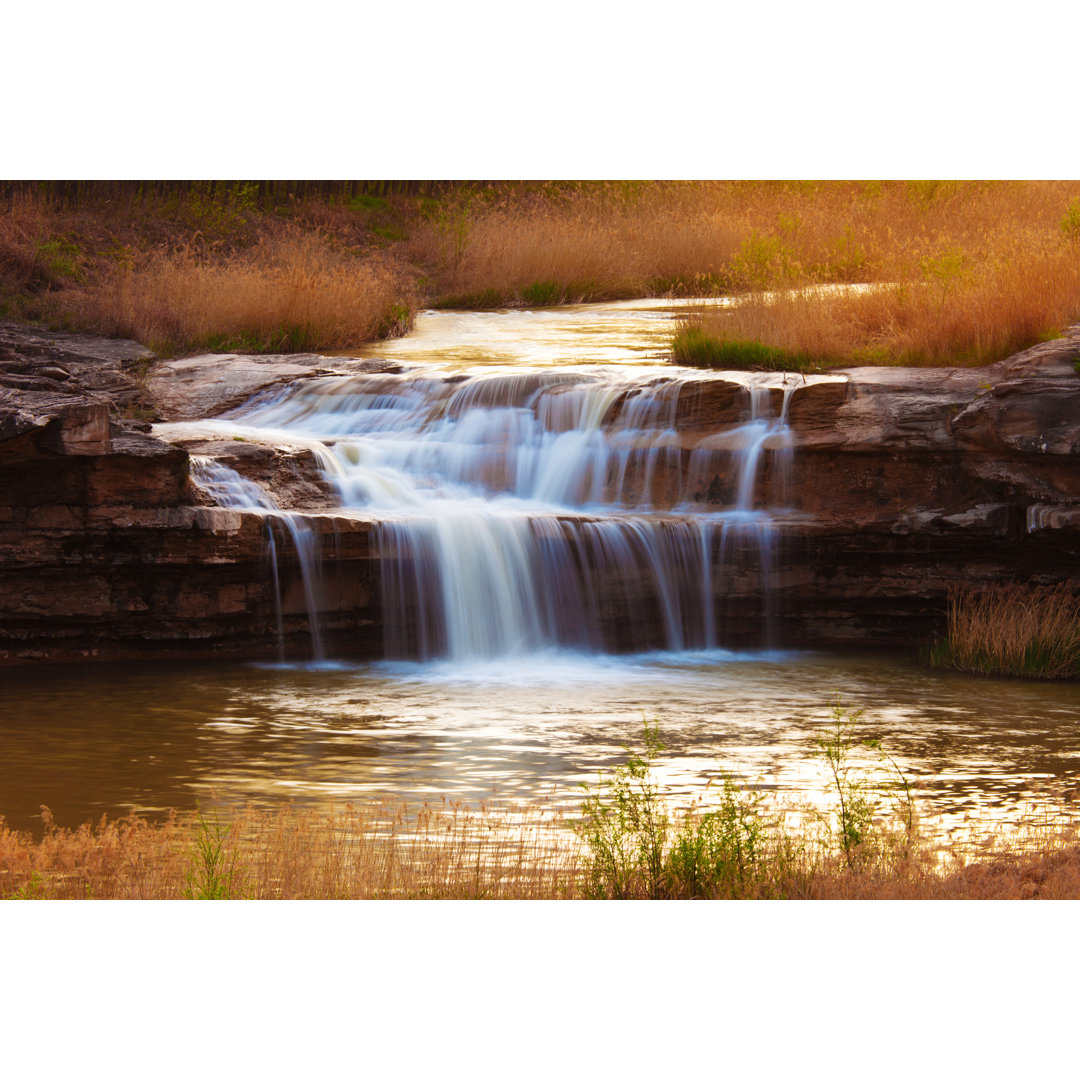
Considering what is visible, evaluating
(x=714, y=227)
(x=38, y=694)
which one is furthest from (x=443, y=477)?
(x=714, y=227)

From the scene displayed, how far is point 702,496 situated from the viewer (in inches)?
451

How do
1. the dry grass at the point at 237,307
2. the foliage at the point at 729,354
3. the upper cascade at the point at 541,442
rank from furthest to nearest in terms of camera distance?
1. the dry grass at the point at 237,307
2. the foliage at the point at 729,354
3. the upper cascade at the point at 541,442

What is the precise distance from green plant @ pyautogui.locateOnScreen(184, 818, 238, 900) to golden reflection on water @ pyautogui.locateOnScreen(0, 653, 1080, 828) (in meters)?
1.21

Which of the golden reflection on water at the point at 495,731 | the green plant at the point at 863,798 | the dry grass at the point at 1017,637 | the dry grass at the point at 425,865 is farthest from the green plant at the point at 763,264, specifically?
the dry grass at the point at 425,865

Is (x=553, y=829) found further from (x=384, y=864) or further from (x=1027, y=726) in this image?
(x=1027, y=726)

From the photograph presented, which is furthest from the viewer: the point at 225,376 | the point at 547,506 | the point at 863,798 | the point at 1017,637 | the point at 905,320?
the point at 225,376

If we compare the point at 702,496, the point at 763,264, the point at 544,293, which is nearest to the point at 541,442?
the point at 702,496

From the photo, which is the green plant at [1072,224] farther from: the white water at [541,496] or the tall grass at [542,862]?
the tall grass at [542,862]

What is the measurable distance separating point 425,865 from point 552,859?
0.57m

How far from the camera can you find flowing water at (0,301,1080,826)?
7.11 m

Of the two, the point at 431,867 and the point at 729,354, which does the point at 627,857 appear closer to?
the point at 431,867

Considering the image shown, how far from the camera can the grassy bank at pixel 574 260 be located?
12.9 meters

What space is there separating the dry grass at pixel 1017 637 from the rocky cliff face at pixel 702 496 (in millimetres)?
606

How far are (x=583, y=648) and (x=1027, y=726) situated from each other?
378 cm
